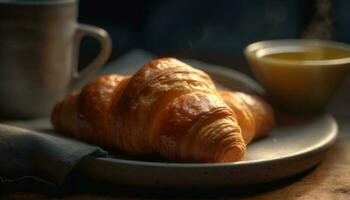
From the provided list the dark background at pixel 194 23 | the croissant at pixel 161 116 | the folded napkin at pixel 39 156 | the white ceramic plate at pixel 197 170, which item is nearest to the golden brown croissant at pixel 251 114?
the croissant at pixel 161 116

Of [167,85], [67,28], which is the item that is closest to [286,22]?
[67,28]

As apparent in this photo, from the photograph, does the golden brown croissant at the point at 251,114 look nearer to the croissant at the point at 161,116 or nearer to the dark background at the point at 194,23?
the croissant at the point at 161,116

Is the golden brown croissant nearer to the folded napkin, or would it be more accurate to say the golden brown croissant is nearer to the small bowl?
the small bowl

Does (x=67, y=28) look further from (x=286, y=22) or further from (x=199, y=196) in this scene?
(x=286, y=22)

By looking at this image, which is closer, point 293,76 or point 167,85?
point 167,85

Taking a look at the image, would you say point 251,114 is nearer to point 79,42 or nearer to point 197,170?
point 197,170

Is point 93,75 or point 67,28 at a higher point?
point 67,28

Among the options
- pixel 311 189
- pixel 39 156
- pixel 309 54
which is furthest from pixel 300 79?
pixel 39 156
